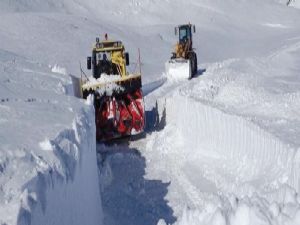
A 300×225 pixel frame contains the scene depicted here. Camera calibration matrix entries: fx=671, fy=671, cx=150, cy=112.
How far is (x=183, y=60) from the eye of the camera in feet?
69.5

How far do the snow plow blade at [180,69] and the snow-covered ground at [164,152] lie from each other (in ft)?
0.91

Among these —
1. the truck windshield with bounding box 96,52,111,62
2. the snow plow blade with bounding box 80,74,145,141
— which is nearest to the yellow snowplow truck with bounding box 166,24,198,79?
the truck windshield with bounding box 96,52,111,62

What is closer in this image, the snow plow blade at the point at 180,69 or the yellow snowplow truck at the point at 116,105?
the yellow snowplow truck at the point at 116,105

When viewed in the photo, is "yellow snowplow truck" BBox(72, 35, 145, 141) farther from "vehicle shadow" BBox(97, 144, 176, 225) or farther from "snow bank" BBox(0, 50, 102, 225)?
"snow bank" BBox(0, 50, 102, 225)

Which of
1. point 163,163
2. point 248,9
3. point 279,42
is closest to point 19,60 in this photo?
point 163,163

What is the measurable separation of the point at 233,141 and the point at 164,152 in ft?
6.97

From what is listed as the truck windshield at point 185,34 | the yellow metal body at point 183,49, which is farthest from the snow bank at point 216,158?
the truck windshield at point 185,34

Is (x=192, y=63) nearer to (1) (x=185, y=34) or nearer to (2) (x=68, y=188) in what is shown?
(1) (x=185, y=34)

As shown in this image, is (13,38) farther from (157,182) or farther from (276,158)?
(276,158)

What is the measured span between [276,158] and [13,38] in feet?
68.0

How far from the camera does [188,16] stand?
40.4 meters

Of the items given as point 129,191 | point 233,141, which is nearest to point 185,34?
point 233,141

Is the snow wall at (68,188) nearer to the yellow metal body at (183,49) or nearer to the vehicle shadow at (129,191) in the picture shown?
the vehicle shadow at (129,191)

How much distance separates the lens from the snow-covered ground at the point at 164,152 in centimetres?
571
